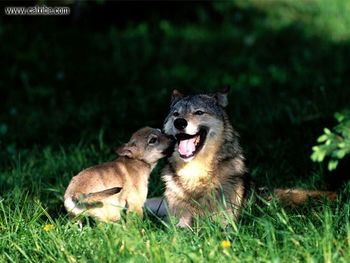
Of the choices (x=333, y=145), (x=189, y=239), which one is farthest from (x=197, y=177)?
(x=333, y=145)

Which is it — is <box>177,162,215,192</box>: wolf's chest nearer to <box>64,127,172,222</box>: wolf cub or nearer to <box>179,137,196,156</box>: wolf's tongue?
<box>179,137,196,156</box>: wolf's tongue

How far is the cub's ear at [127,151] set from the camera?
6.25 metres

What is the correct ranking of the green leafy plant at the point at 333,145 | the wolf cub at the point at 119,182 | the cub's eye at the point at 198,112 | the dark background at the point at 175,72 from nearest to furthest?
the green leafy plant at the point at 333,145 < the wolf cub at the point at 119,182 < the cub's eye at the point at 198,112 < the dark background at the point at 175,72

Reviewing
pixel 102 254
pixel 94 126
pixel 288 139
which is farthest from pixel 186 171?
pixel 94 126

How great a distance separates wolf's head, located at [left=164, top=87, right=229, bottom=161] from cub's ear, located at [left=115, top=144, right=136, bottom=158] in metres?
0.41

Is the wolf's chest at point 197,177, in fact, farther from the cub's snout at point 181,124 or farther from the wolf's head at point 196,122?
the cub's snout at point 181,124

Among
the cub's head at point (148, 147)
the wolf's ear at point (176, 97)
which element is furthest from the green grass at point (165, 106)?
the wolf's ear at point (176, 97)

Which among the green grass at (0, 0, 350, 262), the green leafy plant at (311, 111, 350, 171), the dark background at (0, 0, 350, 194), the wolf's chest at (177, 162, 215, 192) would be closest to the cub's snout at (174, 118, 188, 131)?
the wolf's chest at (177, 162, 215, 192)

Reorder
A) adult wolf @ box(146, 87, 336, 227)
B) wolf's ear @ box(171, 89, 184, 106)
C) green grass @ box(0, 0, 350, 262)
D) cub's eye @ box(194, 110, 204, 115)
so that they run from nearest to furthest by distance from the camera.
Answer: green grass @ box(0, 0, 350, 262)
adult wolf @ box(146, 87, 336, 227)
cub's eye @ box(194, 110, 204, 115)
wolf's ear @ box(171, 89, 184, 106)

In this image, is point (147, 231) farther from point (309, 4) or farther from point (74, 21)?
point (309, 4)

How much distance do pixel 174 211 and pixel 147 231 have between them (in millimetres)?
901

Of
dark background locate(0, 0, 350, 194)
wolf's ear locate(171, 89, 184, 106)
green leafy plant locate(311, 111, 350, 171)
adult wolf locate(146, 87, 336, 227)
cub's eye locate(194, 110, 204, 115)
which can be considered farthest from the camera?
dark background locate(0, 0, 350, 194)

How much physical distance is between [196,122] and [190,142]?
0.53 feet

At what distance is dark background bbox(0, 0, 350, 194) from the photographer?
8.19 metres
